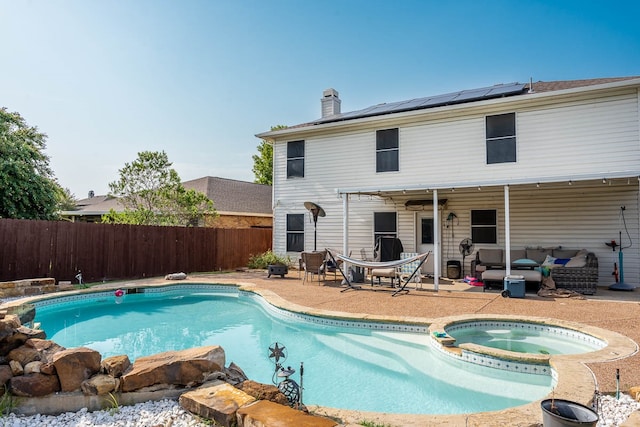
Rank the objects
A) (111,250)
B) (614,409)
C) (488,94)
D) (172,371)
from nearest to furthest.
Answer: (614,409)
(172,371)
(488,94)
(111,250)

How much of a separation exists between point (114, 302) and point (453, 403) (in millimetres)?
Answer: 8056

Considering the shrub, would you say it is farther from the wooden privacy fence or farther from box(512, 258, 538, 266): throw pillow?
box(512, 258, 538, 266): throw pillow

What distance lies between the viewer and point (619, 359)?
4027mm

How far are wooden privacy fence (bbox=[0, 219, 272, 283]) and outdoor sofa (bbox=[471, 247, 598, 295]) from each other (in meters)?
8.65

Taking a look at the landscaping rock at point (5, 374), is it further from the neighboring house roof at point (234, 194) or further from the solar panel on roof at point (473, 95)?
the neighboring house roof at point (234, 194)

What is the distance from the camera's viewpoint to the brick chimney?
15273 mm

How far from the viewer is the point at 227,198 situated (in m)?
21.0

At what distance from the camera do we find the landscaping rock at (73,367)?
308cm

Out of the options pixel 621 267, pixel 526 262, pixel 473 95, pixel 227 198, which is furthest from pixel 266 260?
pixel 621 267

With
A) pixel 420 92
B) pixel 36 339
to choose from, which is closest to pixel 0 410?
pixel 36 339

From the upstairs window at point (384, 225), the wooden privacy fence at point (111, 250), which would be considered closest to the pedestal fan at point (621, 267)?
the upstairs window at point (384, 225)

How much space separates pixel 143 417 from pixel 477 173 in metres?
9.94

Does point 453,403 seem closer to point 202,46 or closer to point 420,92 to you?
point 202,46

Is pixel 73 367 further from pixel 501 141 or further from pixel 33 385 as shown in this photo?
pixel 501 141
